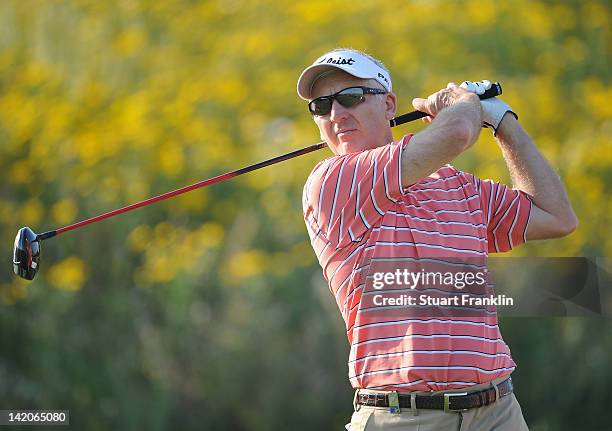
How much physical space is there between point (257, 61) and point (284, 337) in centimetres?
183

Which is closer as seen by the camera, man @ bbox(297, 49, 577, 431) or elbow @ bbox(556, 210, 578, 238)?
→ man @ bbox(297, 49, 577, 431)

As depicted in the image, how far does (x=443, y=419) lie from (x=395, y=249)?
16.3 inches

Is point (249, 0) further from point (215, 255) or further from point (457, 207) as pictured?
point (457, 207)

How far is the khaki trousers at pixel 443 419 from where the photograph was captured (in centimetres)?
233

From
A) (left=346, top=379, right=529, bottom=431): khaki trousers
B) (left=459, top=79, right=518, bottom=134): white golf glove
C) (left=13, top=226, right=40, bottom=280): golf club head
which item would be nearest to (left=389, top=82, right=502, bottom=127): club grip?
(left=459, top=79, right=518, bottom=134): white golf glove

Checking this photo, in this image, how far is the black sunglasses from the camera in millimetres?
2627

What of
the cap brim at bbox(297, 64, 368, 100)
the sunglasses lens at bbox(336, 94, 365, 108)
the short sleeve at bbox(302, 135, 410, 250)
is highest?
the cap brim at bbox(297, 64, 368, 100)

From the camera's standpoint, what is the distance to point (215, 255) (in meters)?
5.07

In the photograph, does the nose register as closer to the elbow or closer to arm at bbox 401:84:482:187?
arm at bbox 401:84:482:187

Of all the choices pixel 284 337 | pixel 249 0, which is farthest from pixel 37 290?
pixel 249 0

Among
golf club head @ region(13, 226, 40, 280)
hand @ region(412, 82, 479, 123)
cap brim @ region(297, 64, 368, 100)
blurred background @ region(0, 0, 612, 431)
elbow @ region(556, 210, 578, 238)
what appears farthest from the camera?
blurred background @ region(0, 0, 612, 431)

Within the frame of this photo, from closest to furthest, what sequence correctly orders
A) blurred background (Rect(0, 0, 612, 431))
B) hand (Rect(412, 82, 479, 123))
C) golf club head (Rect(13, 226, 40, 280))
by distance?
hand (Rect(412, 82, 479, 123)) → golf club head (Rect(13, 226, 40, 280)) → blurred background (Rect(0, 0, 612, 431))

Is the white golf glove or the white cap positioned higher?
the white cap

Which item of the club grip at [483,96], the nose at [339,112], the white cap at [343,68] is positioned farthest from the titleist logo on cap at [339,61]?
the club grip at [483,96]
